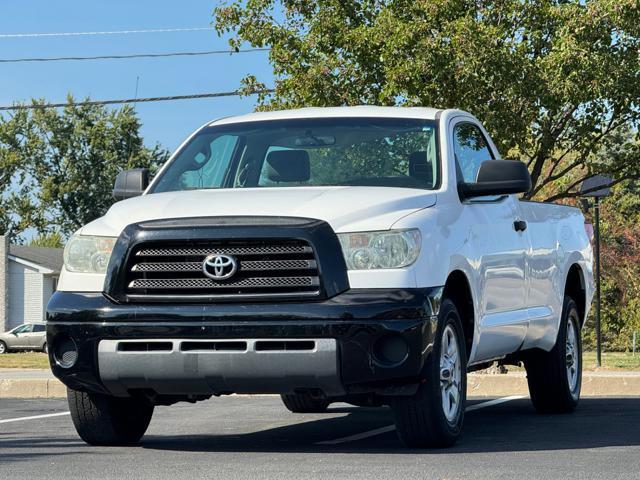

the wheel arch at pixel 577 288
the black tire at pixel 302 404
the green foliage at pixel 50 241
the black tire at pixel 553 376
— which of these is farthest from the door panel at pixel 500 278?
the green foliage at pixel 50 241

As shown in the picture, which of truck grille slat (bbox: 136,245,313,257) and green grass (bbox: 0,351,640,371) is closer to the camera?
truck grille slat (bbox: 136,245,313,257)

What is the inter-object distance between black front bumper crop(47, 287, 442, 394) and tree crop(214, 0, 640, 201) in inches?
416

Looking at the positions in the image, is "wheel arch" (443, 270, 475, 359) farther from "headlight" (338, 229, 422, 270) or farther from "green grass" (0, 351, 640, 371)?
"green grass" (0, 351, 640, 371)

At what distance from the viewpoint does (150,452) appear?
829 cm

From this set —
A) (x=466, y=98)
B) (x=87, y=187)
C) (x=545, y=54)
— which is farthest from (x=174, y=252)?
(x=87, y=187)

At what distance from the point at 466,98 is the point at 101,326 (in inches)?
440

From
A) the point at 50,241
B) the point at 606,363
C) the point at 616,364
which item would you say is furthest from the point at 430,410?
the point at 50,241

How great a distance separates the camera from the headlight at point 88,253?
8000mm

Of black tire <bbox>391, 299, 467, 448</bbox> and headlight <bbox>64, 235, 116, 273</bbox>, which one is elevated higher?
headlight <bbox>64, 235, 116, 273</bbox>

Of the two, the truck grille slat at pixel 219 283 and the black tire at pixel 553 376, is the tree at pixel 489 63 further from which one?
the truck grille slat at pixel 219 283

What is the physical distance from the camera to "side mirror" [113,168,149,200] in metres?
9.23

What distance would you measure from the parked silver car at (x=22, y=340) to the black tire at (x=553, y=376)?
39.7 meters

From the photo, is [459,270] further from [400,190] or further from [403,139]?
[403,139]

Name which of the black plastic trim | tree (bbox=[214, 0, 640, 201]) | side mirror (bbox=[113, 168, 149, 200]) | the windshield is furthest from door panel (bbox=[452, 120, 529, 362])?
tree (bbox=[214, 0, 640, 201])
